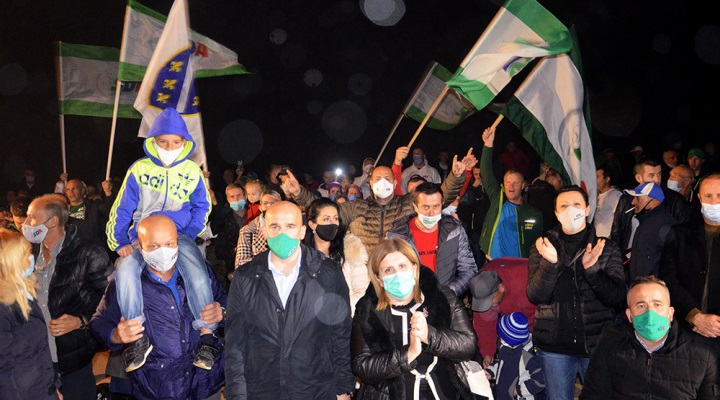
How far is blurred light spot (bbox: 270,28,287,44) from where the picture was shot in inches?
750

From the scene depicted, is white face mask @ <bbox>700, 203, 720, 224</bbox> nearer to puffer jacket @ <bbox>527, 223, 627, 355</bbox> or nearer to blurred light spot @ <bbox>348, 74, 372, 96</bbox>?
puffer jacket @ <bbox>527, 223, 627, 355</bbox>

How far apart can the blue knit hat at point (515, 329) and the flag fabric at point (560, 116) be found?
2013 mm

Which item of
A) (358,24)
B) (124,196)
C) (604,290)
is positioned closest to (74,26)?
(358,24)

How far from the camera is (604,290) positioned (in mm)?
4785

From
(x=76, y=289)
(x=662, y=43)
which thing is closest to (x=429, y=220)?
(x=76, y=289)

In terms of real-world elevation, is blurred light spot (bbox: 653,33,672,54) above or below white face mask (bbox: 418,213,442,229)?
above

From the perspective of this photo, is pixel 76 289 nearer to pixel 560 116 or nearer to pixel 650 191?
pixel 650 191

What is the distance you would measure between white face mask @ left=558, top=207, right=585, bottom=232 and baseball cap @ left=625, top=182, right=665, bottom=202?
1.35 meters

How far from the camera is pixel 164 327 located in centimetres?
410

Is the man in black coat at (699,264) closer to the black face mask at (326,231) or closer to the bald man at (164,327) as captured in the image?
the black face mask at (326,231)

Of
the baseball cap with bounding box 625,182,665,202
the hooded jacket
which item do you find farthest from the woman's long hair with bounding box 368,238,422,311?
the baseball cap with bounding box 625,182,665,202

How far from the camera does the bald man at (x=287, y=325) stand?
3875mm

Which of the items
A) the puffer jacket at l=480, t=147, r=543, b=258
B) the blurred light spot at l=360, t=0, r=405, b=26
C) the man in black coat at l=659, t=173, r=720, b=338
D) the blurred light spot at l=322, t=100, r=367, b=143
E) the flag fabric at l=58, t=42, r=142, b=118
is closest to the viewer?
the man in black coat at l=659, t=173, r=720, b=338

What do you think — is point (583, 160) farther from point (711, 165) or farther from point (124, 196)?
point (711, 165)
